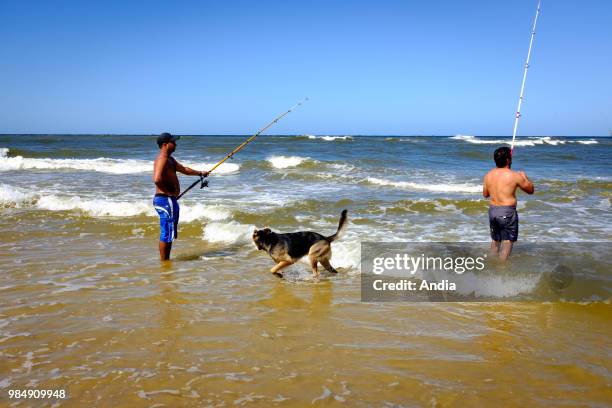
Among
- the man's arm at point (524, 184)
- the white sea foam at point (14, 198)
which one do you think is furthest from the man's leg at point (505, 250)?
the white sea foam at point (14, 198)

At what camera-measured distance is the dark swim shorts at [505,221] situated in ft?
19.8

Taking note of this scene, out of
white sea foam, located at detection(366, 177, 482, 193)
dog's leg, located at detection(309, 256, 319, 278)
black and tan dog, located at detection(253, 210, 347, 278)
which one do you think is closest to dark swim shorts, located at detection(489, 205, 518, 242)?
black and tan dog, located at detection(253, 210, 347, 278)

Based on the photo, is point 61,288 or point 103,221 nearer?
point 61,288

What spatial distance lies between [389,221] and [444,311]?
5.34 metres

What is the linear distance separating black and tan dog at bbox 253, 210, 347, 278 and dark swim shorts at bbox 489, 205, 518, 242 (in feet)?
6.80

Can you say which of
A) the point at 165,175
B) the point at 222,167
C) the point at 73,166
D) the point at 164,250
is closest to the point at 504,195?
the point at 165,175

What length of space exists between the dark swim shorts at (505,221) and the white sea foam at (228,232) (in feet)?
14.9

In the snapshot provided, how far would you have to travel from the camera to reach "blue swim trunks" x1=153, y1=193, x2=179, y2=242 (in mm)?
6871

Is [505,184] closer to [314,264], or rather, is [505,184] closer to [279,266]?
[314,264]

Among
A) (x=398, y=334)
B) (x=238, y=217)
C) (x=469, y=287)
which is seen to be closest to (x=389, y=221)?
(x=238, y=217)

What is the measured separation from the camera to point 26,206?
38.8 ft

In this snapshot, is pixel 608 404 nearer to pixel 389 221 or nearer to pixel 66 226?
pixel 389 221

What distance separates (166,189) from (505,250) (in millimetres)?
5072

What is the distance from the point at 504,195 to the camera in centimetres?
603
